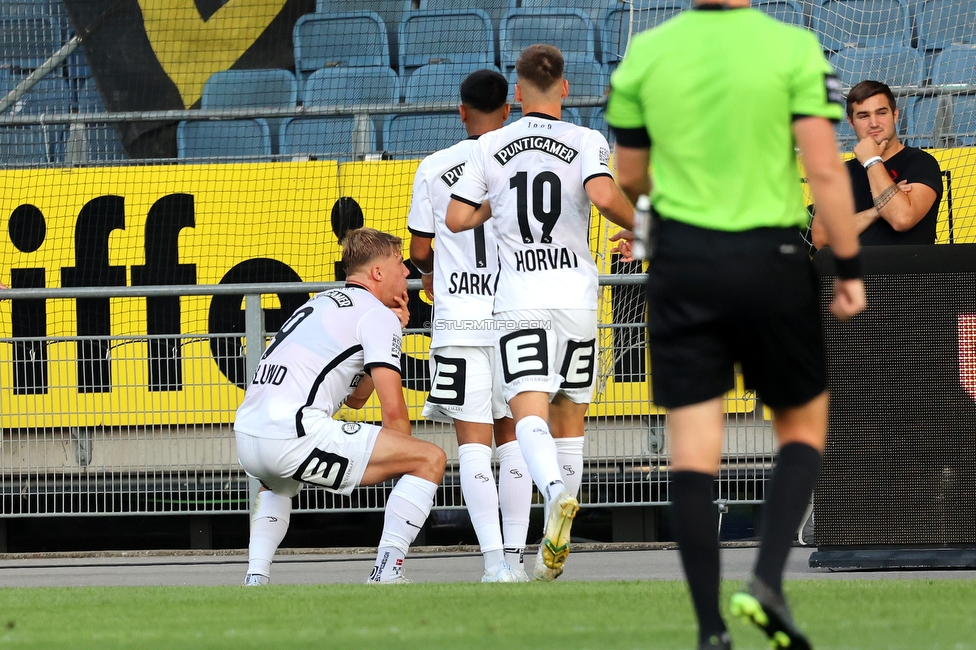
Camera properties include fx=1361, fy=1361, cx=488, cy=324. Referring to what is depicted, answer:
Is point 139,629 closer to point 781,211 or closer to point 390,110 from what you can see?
point 781,211

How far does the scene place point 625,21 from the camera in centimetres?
1154

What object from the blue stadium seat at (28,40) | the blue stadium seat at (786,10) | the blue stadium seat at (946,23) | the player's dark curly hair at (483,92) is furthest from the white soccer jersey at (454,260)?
the blue stadium seat at (28,40)

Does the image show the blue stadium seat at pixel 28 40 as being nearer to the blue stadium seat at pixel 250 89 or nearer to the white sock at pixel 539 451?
the blue stadium seat at pixel 250 89

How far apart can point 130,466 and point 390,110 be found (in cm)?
311

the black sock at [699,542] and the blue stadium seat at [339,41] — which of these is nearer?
the black sock at [699,542]

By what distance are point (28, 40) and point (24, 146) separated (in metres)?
1.99

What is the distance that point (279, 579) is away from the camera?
21.7 ft

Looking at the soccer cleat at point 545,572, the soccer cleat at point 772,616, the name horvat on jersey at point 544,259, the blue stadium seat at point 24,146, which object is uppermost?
the blue stadium seat at point 24,146

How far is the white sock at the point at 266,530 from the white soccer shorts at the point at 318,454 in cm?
28

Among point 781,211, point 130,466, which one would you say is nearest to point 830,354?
point 781,211

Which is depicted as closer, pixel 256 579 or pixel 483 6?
pixel 256 579

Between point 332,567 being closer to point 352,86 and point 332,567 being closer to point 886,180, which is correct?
point 886,180

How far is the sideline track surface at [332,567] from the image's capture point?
6.24 meters

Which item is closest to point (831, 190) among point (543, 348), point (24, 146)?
point (543, 348)
